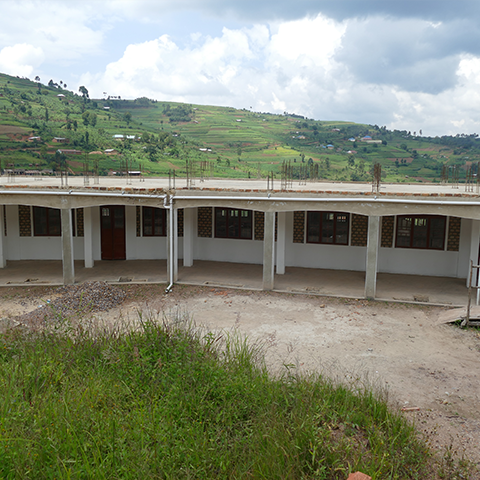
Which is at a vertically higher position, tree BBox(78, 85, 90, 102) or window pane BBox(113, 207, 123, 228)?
tree BBox(78, 85, 90, 102)

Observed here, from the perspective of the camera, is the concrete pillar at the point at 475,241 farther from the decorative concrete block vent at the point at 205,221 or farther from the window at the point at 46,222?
the window at the point at 46,222

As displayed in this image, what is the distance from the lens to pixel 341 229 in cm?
1559

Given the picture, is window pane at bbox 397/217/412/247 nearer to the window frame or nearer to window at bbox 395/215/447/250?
window at bbox 395/215/447/250

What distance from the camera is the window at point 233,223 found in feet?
53.5

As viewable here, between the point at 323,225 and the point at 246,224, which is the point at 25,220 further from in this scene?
the point at 323,225

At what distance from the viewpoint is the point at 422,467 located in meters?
5.34

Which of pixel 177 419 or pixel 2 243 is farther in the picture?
pixel 2 243

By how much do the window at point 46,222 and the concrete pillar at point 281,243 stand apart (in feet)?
27.3

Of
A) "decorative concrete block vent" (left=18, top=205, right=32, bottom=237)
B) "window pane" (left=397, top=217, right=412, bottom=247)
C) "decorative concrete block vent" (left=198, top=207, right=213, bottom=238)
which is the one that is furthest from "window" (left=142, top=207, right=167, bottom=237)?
"window pane" (left=397, top=217, right=412, bottom=247)

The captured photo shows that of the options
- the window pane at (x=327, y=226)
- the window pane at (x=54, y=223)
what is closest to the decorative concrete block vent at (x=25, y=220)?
the window pane at (x=54, y=223)

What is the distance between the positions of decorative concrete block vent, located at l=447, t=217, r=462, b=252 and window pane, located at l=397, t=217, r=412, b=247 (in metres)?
1.25

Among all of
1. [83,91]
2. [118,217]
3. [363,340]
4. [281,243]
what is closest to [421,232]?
[281,243]

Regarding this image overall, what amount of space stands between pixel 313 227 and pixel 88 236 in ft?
26.5

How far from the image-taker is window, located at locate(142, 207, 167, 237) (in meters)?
16.5
